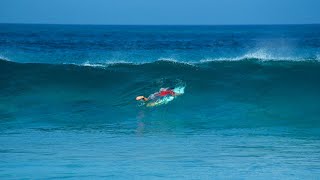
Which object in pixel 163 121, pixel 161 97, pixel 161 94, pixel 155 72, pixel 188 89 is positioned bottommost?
pixel 163 121

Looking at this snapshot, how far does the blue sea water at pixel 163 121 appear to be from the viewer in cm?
Answer: 744

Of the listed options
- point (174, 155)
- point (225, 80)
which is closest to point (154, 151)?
point (174, 155)

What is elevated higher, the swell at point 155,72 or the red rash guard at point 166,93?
the swell at point 155,72

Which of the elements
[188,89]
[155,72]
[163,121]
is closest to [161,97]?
[188,89]

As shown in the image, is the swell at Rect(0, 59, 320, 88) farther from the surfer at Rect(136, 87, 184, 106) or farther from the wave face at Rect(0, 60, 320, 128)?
the surfer at Rect(136, 87, 184, 106)

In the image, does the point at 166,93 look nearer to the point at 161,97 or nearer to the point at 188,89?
the point at 161,97

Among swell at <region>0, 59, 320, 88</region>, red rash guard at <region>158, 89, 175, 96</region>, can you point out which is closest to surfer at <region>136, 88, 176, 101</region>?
red rash guard at <region>158, 89, 175, 96</region>

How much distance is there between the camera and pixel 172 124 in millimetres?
11125

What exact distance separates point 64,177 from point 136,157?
130cm

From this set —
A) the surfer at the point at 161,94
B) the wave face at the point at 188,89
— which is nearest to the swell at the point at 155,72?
the wave face at the point at 188,89

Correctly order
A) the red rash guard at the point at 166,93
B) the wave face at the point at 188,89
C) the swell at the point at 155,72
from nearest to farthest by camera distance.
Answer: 1. the wave face at the point at 188,89
2. the red rash guard at the point at 166,93
3. the swell at the point at 155,72

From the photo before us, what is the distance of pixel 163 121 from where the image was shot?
37.7 ft

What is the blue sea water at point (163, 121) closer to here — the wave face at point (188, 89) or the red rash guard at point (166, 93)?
the wave face at point (188, 89)

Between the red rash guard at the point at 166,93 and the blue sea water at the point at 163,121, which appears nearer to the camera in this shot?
the blue sea water at the point at 163,121
